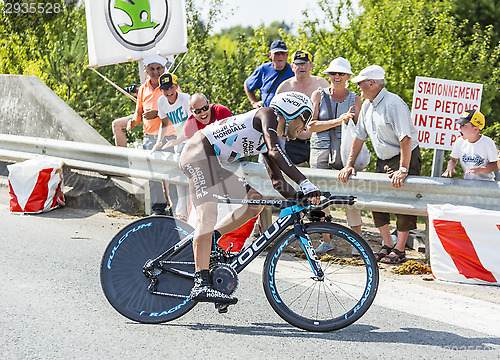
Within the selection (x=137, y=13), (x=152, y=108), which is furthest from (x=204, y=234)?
(x=137, y=13)

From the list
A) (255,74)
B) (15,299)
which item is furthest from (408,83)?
(15,299)

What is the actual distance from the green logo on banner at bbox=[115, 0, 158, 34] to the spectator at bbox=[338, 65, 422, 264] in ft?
14.0

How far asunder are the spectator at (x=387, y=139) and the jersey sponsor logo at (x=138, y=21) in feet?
13.5

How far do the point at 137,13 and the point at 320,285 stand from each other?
20.8ft

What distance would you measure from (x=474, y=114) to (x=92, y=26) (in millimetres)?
5734

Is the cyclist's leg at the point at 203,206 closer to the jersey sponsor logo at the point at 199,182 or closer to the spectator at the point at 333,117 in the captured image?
the jersey sponsor logo at the point at 199,182

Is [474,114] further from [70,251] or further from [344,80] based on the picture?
[70,251]

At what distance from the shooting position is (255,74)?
8.40 metres

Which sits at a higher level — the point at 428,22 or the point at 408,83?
the point at 428,22

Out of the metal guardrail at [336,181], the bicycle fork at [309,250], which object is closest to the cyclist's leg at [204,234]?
the bicycle fork at [309,250]

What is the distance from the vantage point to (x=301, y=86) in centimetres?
770

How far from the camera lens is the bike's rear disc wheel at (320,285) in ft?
16.0

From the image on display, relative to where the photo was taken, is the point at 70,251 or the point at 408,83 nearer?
the point at 70,251

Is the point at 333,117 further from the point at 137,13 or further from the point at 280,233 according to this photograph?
the point at 137,13
